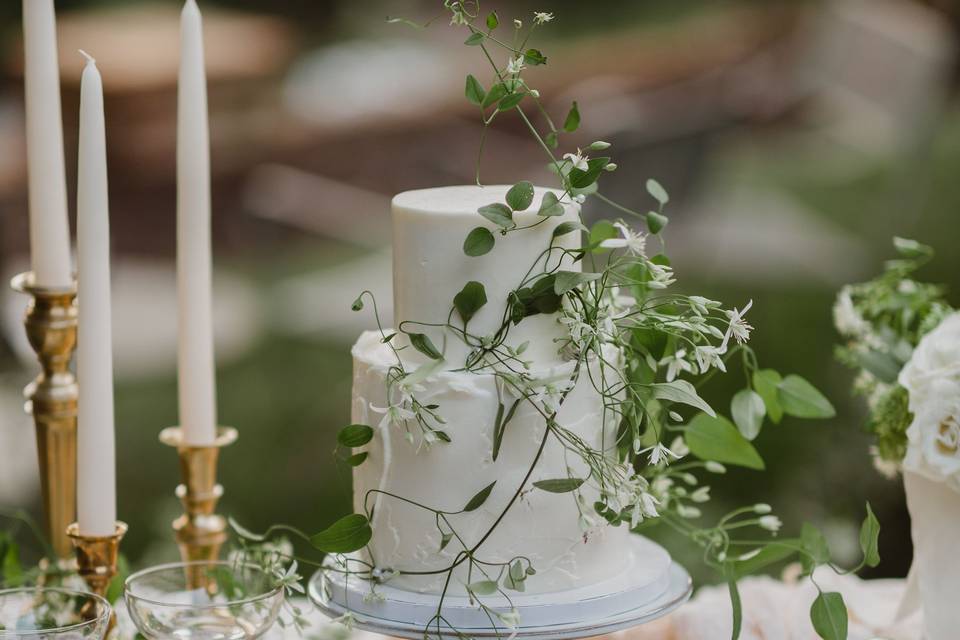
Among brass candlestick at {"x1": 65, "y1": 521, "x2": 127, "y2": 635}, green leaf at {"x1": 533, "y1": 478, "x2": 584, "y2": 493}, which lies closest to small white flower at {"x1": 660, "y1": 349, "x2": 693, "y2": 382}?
green leaf at {"x1": 533, "y1": 478, "x2": 584, "y2": 493}

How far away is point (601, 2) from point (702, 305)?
286cm

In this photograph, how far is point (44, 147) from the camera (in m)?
0.89

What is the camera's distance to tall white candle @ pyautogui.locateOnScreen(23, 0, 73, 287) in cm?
88

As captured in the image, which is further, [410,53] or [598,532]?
[410,53]

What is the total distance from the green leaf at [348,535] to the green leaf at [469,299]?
6.7 inches

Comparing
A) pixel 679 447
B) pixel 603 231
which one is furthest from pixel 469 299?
pixel 679 447

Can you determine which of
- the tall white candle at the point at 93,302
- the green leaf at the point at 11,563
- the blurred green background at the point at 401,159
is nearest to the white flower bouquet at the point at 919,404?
the tall white candle at the point at 93,302

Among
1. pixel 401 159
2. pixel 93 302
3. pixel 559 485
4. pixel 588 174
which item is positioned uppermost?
pixel 588 174

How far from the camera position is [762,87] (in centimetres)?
355

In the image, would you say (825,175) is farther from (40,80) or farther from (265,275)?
(40,80)

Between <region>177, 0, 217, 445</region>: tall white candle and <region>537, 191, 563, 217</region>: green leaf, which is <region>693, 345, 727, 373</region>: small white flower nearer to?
<region>537, 191, 563, 217</region>: green leaf

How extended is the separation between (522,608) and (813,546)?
0.75 feet

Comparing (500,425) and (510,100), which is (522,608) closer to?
(500,425)

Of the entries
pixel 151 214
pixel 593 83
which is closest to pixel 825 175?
pixel 593 83
